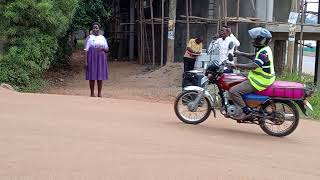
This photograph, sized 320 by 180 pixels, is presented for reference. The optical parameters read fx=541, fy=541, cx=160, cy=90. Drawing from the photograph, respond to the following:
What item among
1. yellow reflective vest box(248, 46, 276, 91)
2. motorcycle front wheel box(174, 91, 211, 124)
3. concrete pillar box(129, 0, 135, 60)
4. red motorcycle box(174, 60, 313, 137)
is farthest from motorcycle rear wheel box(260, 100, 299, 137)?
concrete pillar box(129, 0, 135, 60)

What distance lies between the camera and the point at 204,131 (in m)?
8.35

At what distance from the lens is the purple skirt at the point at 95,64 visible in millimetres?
12086

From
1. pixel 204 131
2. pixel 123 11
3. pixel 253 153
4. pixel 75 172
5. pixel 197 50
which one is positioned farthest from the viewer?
pixel 123 11

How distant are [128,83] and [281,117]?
944cm

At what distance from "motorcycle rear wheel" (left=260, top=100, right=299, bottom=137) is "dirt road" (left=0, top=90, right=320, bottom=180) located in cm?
15

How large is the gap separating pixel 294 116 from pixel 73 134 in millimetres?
3467

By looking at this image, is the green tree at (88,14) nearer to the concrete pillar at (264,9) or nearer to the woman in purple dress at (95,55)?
the concrete pillar at (264,9)

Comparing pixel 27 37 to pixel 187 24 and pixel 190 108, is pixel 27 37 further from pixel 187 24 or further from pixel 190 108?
pixel 187 24

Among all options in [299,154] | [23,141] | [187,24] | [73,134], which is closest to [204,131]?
[299,154]

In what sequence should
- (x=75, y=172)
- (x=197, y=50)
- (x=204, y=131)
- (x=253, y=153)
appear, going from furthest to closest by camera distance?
(x=197, y=50)
(x=204, y=131)
(x=253, y=153)
(x=75, y=172)

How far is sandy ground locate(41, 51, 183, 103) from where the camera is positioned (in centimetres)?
1406

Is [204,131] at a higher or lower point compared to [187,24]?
lower

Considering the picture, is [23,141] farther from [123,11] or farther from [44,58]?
[123,11]

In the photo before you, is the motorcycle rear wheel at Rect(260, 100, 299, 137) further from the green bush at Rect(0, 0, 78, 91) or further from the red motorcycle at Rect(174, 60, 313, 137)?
the green bush at Rect(0, 0, 78, 91)
